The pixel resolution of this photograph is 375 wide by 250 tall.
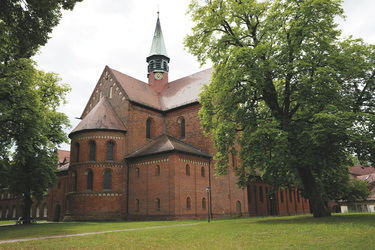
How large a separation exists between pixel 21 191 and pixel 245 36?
75.0 feet

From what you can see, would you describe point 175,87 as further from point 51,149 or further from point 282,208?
point 282,208

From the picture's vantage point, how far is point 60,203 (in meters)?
37.1

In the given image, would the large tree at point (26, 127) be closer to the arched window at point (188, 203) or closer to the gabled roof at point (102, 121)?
the gabled roof at point (102, 121)

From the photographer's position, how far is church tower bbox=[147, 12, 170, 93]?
42.3 m

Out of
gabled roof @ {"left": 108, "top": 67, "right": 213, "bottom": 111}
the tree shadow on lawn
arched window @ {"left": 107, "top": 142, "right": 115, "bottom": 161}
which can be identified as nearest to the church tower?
gabled roof @ {"left": 108, "top": 67, "right": 213, "bottom": 111}

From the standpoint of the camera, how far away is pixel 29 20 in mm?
13594

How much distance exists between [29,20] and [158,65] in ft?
98.0

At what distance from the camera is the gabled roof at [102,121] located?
3138 cm

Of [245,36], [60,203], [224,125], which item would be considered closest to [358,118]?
[224,125]

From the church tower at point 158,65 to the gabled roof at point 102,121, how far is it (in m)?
10.1

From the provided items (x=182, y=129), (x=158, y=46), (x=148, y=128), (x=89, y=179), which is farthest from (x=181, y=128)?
(x=158, y=46)

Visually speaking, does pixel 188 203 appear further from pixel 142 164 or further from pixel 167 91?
pixel 167 91

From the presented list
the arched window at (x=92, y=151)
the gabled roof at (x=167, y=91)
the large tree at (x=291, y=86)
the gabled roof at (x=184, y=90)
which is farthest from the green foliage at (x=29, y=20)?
the gabled roof at (x=184, y=90)

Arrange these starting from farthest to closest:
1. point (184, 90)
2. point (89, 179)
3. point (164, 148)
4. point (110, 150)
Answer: point (184, 90) → point (110, 150) → point (89, 179) → point (164, 148)
